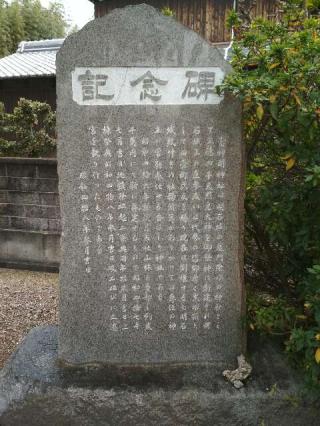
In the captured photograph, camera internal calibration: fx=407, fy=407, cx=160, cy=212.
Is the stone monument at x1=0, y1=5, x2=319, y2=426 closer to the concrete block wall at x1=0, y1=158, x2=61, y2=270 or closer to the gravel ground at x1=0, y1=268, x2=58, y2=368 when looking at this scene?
the gravel ground at x1=0, y1=268, x2=58, y2=368

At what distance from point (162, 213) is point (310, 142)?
0.94 m

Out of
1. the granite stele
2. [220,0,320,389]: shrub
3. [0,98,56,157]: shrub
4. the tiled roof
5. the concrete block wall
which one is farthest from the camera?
the tiled roof

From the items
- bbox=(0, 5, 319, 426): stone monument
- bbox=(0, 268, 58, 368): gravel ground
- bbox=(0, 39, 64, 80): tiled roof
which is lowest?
bbox=(0, 268, 58, 368): gravel ground

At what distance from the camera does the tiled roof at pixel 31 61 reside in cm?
1051

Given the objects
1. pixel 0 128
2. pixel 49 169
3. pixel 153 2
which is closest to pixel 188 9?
pixel 153 2

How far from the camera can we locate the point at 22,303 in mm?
4699

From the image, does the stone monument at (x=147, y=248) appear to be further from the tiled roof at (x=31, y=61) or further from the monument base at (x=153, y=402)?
the tiled roof at (x=31, y=61)

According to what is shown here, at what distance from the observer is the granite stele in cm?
232

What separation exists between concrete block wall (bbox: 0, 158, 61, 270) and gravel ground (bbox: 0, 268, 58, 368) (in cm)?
21

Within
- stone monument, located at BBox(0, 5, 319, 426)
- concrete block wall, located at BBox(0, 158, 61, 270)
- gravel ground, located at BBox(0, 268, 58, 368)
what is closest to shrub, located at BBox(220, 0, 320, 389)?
stone monument, located at BBox(0, 5, 319, 426)

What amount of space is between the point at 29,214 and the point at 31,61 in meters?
7.98

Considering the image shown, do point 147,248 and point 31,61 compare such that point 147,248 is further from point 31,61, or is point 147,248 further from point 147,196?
point 31,61

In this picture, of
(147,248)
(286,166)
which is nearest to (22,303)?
(147,248)

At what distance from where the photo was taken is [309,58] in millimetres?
2143
